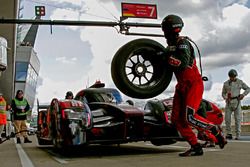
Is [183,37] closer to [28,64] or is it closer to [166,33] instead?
[166,33]

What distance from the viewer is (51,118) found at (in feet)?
22.9

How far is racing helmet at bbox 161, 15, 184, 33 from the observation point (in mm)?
6277

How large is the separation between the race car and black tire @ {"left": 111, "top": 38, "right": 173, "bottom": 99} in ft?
0.94

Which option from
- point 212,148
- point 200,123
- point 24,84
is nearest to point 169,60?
point 200,123

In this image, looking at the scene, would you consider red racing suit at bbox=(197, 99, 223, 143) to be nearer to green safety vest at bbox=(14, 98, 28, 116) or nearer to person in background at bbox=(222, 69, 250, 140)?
Result: person in background at bbox=(222, 69, 250, 140)

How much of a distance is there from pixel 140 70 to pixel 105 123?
1.05 metres

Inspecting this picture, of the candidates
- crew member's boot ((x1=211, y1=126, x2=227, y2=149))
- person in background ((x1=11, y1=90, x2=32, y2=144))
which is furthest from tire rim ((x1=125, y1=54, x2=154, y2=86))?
person in background ((x1=11, y1=90, x2=32, y2=144))

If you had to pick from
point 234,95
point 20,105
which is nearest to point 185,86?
point 234,95

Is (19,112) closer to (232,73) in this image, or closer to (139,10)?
(232,73)

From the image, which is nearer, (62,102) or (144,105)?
(62,102)

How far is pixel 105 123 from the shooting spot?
6324 mm

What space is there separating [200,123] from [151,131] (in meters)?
0.80

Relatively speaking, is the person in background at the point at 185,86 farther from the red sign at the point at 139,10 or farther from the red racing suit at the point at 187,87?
the red sign at the point at 139,10

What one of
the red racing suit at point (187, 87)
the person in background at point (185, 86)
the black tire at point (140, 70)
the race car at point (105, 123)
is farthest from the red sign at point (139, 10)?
the red racing suit at point (187, 87)
